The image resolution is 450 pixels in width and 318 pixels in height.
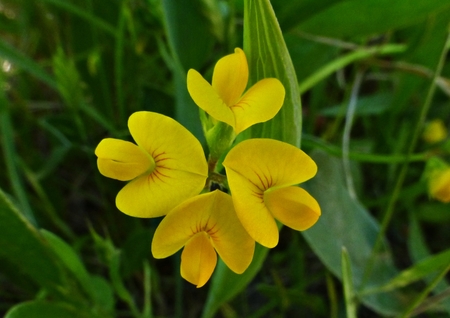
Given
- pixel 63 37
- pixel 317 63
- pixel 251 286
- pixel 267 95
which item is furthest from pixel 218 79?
pixel 63 37

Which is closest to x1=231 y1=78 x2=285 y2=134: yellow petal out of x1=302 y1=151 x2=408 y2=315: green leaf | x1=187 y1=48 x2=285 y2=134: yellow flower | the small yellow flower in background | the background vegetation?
x1=187 y1=48 x2=285 y2=134: yellow flower

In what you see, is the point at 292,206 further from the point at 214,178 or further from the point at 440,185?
the point at 440,185

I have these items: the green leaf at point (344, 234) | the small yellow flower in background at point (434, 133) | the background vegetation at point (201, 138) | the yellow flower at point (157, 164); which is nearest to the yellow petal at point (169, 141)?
the yellow flower at point (157, 164)

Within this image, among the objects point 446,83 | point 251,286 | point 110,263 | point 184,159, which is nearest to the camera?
point 184,159

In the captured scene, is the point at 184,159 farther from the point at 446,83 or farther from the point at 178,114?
the point at 446,83

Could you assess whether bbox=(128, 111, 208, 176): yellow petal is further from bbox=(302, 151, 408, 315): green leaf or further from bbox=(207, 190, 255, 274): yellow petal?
bbox=(302, 151, 408, 315): green leaf

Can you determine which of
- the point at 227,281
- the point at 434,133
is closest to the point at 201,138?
the point at 227,281
